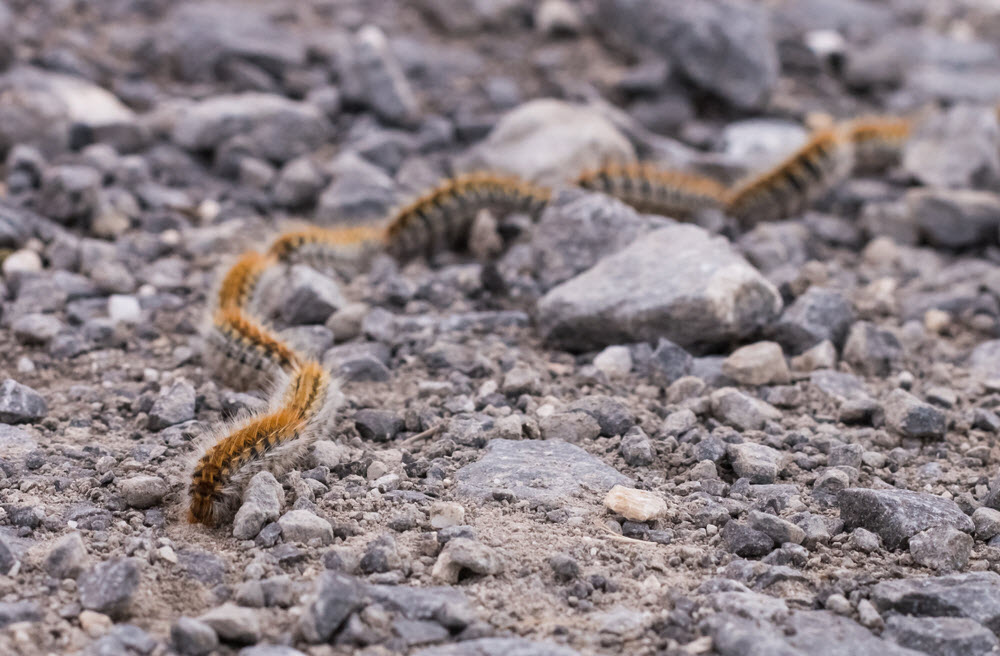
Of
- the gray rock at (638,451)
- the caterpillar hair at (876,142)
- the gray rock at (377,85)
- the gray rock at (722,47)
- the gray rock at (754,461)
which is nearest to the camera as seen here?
the gray rock at (754,461)

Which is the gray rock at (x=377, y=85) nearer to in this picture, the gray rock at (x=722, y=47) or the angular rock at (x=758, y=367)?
the gray rock at (x=722, y=47)

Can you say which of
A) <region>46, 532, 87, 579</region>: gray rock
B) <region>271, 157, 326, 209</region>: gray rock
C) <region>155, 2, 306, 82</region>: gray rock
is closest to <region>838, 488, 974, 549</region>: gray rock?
<region>46, 532, 87, 579</region>: gray rock

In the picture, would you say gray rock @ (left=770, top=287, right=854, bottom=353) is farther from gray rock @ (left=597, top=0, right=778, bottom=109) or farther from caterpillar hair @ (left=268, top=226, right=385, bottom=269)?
gray rock @ (left=597, top=0, right=778, bottom=109)

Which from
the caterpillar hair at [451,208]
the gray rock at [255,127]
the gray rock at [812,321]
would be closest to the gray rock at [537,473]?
the gray rock at [812,321]

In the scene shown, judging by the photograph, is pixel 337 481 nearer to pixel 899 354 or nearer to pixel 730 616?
pixel 730 616

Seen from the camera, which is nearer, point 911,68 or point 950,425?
point 950,425

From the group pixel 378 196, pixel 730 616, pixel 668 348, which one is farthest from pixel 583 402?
pixel 378 196
